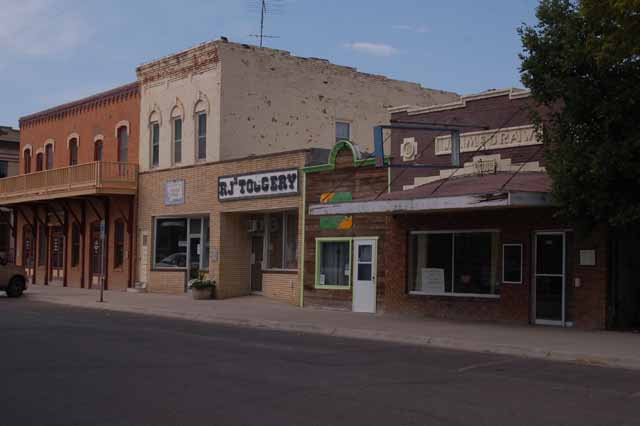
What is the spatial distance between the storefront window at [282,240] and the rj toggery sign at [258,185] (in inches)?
51.9

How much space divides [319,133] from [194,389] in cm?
2281

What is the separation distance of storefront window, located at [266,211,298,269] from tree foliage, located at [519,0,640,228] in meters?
12.5

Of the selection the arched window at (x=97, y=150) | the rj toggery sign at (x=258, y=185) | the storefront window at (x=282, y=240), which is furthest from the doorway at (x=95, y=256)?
the storefront window at (x=282, y=240)

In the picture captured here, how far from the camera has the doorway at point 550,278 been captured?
19.5m

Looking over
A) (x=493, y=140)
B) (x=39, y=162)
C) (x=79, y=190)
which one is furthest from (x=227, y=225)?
(x=39, y=162)

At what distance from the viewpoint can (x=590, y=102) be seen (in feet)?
54.9

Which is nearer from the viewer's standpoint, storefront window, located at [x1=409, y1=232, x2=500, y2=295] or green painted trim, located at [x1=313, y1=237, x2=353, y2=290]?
storefront window, located at [x1=409, y1=232, x2=500, y2=295]

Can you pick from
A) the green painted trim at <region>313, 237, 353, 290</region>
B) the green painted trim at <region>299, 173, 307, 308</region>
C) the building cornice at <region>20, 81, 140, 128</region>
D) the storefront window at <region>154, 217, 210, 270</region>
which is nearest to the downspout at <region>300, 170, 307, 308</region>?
the green painted trim at <region>299, 173, 307, 308</region>

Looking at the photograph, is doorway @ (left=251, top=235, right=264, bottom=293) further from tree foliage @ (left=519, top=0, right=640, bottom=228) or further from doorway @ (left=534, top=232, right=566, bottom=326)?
tree foliage @ (left=519, top=0, right=640, bottom=228)

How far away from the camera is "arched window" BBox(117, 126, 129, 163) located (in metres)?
36.3

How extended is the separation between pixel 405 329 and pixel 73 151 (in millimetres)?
25740

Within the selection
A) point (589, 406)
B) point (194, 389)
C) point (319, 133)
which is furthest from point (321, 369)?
point (319, 133)

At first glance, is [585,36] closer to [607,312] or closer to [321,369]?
[607,312]

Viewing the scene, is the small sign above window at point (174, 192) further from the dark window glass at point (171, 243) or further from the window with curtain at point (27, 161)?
the window with curtain at point (27, 161)
